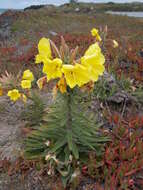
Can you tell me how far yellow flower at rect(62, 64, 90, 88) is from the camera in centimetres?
192

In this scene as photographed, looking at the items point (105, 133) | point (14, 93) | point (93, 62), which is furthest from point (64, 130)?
point (93, 62)

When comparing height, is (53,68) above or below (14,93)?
above

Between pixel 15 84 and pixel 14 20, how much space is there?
1374cm

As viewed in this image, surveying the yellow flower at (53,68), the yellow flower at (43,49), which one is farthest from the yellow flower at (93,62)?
the yellow flower at (43,49)

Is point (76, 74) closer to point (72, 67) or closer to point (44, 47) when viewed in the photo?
point (72, 67)

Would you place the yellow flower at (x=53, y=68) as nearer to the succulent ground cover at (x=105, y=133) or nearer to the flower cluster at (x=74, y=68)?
the flower cluster at (x=74, y=68)

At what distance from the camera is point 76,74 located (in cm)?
198

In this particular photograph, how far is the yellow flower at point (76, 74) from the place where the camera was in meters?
1.92

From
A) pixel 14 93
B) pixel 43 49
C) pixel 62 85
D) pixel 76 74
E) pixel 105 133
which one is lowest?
pixel 105 133

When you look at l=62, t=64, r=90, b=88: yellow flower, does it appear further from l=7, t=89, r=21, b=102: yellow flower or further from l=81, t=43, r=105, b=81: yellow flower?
l=7, t=89, r=21, b=102: yellow flower

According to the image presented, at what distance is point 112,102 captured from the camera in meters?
4.27

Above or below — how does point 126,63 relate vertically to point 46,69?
below

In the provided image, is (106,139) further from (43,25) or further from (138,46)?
(43,25)

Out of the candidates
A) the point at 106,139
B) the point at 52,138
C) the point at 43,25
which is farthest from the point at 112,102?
the point at 43,25
